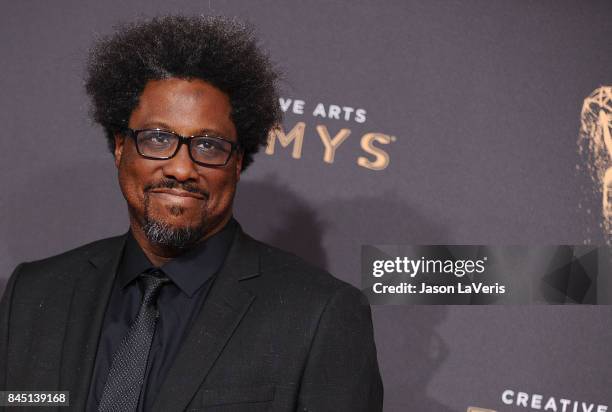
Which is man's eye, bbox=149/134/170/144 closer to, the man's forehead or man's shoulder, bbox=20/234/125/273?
the man's forehead

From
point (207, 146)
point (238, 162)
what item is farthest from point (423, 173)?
point (207, 146)

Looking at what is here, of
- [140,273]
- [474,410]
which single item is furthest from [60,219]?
[474,410]

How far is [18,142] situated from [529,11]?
4.65 feet

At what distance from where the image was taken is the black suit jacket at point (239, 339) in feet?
3.65

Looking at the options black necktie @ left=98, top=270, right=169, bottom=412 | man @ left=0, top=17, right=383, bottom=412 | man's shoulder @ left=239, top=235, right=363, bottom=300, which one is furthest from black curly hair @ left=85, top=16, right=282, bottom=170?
black necktie @ left=98, top=270, right=169, bottom=412

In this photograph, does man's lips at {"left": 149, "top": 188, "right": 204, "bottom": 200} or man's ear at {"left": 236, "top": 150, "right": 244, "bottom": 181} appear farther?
man's ear at {"left": 236, "top": 150, "right": 244, "bottom": 181}

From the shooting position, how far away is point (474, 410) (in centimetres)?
185

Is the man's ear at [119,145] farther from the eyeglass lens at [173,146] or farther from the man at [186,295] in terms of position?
the eyeglass lens at [173,146]

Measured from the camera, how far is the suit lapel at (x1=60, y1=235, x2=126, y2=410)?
3.81 feet

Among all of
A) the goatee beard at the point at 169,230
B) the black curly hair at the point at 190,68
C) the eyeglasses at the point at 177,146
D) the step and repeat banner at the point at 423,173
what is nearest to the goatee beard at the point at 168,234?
the goatee beard at the point at 169,230

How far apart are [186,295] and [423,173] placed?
89 centimetres

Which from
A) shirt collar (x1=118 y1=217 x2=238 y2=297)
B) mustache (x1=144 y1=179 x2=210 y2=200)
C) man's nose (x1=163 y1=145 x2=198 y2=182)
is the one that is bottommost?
shirt collar (x1=118 y1=217 x2=238 y2=297)

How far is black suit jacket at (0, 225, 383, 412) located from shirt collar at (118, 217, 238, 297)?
0.02 metres

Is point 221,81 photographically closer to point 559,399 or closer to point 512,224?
point 512,224
